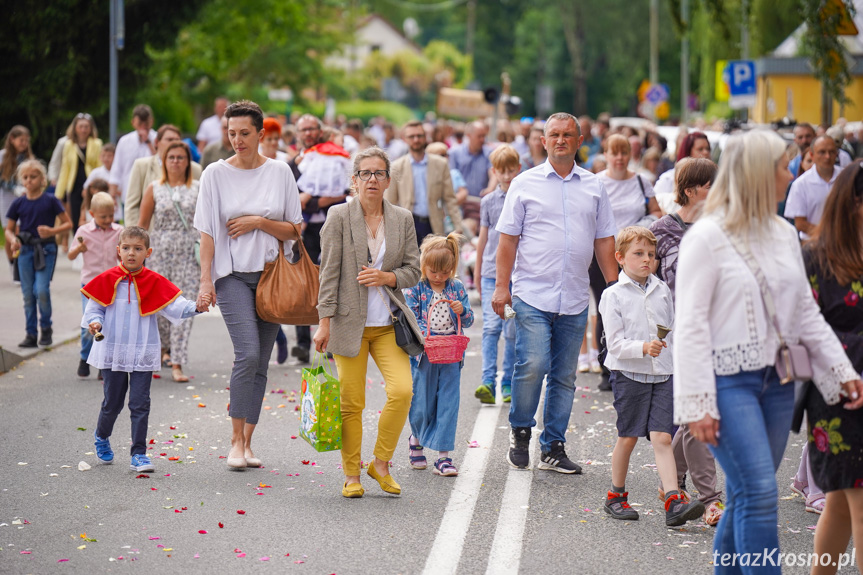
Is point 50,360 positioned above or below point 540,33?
below

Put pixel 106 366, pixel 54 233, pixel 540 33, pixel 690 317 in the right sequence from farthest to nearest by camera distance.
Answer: pixel 540 33
pixel 54 233
pixel 106 366
pixel 690 317

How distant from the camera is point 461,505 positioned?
6324 millimetres

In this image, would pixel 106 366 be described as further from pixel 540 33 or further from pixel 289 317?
pixel 540 33

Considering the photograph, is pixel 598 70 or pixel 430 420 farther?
pixel 598 70

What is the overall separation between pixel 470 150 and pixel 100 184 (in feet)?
18.2

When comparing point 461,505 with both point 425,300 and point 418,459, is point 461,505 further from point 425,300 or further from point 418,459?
point 425,300

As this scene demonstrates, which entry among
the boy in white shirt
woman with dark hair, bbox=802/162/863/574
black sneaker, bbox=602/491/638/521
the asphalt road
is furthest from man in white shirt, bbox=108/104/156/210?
woman with dark hair, bbox=802/162/863/574

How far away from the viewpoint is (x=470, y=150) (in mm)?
15641

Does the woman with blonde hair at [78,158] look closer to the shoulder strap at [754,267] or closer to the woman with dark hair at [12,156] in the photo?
the woman with dark hair at [12,156]

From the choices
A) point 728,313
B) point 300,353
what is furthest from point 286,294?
point 300,353

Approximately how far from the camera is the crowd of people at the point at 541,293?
4316mm

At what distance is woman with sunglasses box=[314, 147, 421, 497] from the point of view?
6.41 metres

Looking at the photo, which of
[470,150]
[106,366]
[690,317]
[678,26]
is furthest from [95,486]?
[470,150]

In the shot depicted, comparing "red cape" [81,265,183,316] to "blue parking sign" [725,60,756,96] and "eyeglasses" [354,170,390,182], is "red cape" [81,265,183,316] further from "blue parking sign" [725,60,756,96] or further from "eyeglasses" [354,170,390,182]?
"blue parking sign" [725,60,756,96]
